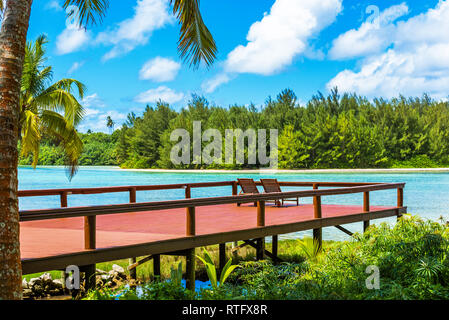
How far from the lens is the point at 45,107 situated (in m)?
13.8

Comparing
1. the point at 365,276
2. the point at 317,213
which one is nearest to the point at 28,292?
the point at 317,213

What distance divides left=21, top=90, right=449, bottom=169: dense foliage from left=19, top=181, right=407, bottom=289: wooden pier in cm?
4344

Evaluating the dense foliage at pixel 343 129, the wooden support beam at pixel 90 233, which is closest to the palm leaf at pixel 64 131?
the wooden support beam at pixel 90 233

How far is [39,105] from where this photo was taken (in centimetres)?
1383

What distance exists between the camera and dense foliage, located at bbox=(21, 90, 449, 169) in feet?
179

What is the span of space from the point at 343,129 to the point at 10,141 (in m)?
52.1

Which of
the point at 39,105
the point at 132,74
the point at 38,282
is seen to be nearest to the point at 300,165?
the point at 39,105

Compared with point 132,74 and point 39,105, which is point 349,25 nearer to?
point 132,74

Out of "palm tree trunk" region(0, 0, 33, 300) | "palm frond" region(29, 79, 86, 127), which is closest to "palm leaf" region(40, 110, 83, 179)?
"palm frond" region(29, 79, 86, 127)

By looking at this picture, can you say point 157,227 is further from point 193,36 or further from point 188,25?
point 188,25

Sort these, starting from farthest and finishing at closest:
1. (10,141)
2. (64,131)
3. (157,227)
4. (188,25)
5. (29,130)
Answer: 1. (64,131)
2. (29,130)
3. (157,227)
4. (188,25)
5. (10,141)

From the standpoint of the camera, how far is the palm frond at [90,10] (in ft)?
25.3

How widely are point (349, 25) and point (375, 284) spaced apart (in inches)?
4406

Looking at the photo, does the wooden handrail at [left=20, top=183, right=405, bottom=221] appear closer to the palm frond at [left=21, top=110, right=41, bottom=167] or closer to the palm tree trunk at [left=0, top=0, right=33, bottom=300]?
the palm tree trunk at [left=0, top=0, right=33, bottom=300]
